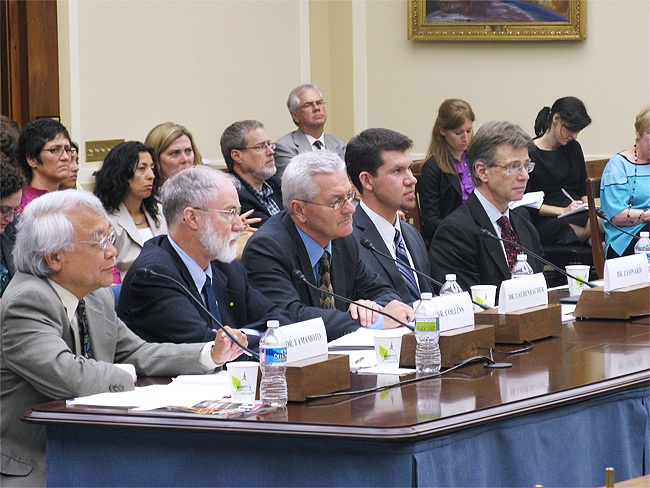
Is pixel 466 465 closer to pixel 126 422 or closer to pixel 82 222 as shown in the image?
pixel 126 422

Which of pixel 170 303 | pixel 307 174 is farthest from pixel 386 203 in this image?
pixel 170 303

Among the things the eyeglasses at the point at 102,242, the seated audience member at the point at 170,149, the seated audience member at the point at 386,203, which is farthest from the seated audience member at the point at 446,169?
the eyeglasses at the point at 102,242

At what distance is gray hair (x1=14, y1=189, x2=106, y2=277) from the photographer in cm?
281

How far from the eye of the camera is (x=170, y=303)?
3256 millimetres

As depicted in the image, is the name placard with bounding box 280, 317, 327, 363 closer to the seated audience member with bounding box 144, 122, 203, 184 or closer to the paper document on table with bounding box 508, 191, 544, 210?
the seated audience member with bounding box 144, 122, 203, 184

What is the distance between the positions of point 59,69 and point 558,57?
361 centimetres

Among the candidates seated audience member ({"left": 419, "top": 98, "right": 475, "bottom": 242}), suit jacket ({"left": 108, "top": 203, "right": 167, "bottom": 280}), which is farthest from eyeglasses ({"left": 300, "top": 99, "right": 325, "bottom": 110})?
suit jacket ({"left": 108, "top": 203, "right": 167, "bottom": 280})

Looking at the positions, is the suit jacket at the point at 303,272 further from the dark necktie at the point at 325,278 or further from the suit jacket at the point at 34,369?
the suit jacket at the point at 34,369

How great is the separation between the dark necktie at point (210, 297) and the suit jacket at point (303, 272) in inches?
11.4

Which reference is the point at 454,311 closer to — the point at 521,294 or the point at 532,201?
the point at 521,294

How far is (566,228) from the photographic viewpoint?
654cm

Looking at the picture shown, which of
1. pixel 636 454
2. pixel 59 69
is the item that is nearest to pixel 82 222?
pixel 636 454

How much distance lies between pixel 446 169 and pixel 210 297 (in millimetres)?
3485

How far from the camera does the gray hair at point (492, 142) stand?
4.56m
